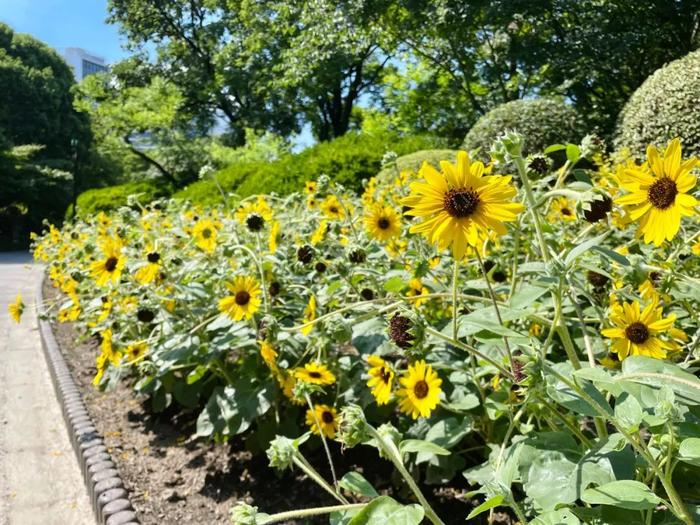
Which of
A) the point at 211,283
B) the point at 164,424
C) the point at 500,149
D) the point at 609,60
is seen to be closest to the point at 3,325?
the point at 164,424

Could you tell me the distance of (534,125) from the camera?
23.9 ft

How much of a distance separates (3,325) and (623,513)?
5.93 m

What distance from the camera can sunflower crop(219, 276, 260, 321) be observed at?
2.02 meters

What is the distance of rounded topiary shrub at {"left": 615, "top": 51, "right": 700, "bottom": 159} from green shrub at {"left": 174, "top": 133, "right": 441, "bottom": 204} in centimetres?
297

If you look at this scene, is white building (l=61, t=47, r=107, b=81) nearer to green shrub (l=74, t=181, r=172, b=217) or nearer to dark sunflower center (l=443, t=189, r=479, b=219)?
green shrub (l=74, t=181, r=172, b=217)

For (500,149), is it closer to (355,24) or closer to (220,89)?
(355,24)

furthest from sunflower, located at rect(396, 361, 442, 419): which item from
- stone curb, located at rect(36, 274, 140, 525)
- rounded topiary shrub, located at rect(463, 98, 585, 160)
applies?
rounded topiary shrub, located at rect(463, 98, 585, 160)

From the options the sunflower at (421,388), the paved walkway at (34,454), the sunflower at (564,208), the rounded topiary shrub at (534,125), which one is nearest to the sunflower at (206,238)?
the paved walkway at (34,454)

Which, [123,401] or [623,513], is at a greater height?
[623,513]

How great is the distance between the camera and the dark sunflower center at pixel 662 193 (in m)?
1.10

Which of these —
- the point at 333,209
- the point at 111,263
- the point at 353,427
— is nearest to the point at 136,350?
the point at 111,263

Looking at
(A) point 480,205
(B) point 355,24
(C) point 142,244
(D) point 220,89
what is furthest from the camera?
(D) point 220,89

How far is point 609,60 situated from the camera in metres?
10.8

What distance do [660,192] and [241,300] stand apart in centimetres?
137
